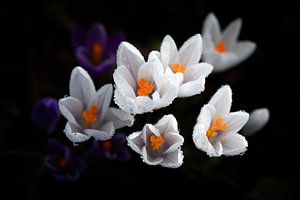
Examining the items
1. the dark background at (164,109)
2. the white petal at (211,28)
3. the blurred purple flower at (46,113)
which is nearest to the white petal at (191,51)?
the dark background at (164,109)

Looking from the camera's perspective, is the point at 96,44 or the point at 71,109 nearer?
the point at 71,109

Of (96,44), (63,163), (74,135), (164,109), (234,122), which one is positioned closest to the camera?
(74,135)

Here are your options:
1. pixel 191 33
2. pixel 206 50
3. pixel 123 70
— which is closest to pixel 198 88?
pixel 123 70

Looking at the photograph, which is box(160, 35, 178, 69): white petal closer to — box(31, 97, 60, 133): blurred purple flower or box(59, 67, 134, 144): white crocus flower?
box(59, 67, 134, 144): white crocus flower

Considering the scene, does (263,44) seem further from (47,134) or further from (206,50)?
(47,134)

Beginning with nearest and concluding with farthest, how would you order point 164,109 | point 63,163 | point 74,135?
point 74,135 < point 63,163 < point 164,109

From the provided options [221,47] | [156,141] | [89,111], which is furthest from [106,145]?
[221,47]

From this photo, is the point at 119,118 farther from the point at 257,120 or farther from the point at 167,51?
the point at 257,120

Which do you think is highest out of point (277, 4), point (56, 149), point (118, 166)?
point (277, 4)
